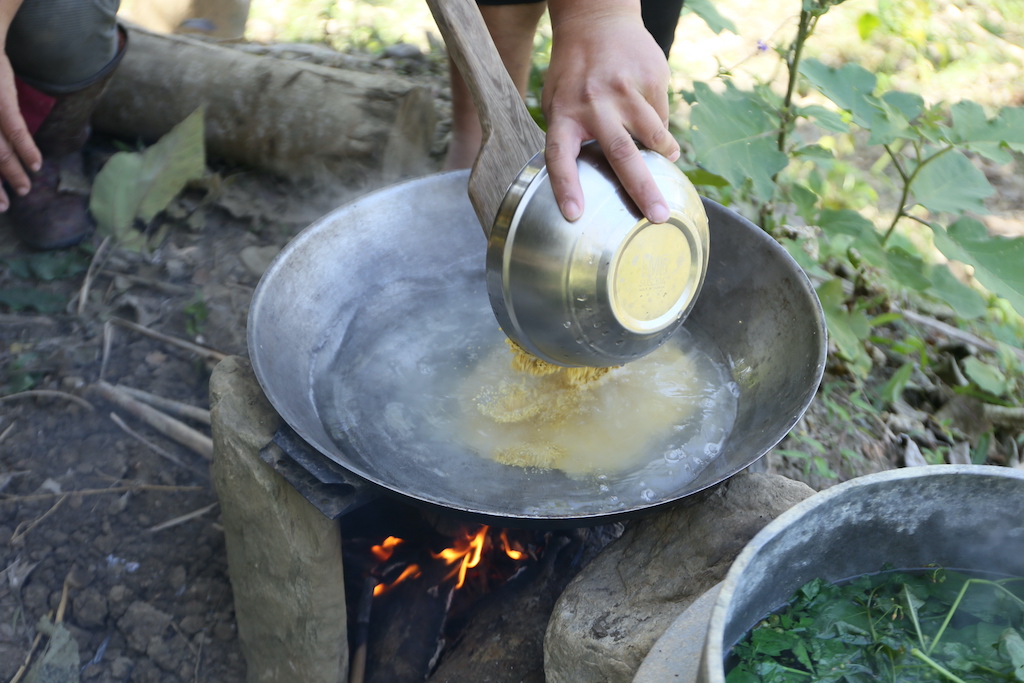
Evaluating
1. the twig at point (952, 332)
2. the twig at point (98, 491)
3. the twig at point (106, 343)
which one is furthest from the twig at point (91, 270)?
the twig at point (952, 332)

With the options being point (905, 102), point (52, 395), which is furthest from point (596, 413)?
point (52, 395)

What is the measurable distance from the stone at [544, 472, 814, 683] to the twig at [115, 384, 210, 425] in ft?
3.62

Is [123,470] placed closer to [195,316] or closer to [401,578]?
[195,316]

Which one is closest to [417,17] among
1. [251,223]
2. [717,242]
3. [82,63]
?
[251,223]

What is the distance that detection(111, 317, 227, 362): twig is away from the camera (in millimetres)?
2096

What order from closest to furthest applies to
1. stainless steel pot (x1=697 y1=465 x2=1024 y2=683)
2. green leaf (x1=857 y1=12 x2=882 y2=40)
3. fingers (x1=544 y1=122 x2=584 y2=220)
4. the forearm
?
stainless steel pot (x1=697 y1=465 x2=1024 y2=683)
fingers (x1=544 y1=122 x2=584 y2=220)
the forearm
green leaf (x1=857 y1=12 x2=882 y2=40)

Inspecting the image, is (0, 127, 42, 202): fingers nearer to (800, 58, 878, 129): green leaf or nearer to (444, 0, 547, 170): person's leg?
(444, 0, 547, 170): person's leg

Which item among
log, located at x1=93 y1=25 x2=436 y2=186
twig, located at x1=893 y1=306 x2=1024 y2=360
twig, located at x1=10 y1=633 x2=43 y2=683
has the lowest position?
twig, located at x1=10 y1=633 x2=43 y2=683

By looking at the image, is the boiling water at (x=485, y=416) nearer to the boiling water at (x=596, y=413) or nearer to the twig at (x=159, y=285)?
the boiling water at (x=596, y=413)

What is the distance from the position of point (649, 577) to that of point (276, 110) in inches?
79.8

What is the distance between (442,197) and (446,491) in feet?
2.90

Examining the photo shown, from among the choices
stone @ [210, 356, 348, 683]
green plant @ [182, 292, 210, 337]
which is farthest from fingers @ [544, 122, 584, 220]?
green plant @ [182, 292, 210, 337]

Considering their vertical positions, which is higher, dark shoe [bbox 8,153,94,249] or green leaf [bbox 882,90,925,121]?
green leaf [bbox 882,90,925,121]

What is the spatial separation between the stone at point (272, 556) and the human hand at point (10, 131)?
0.66 metres
